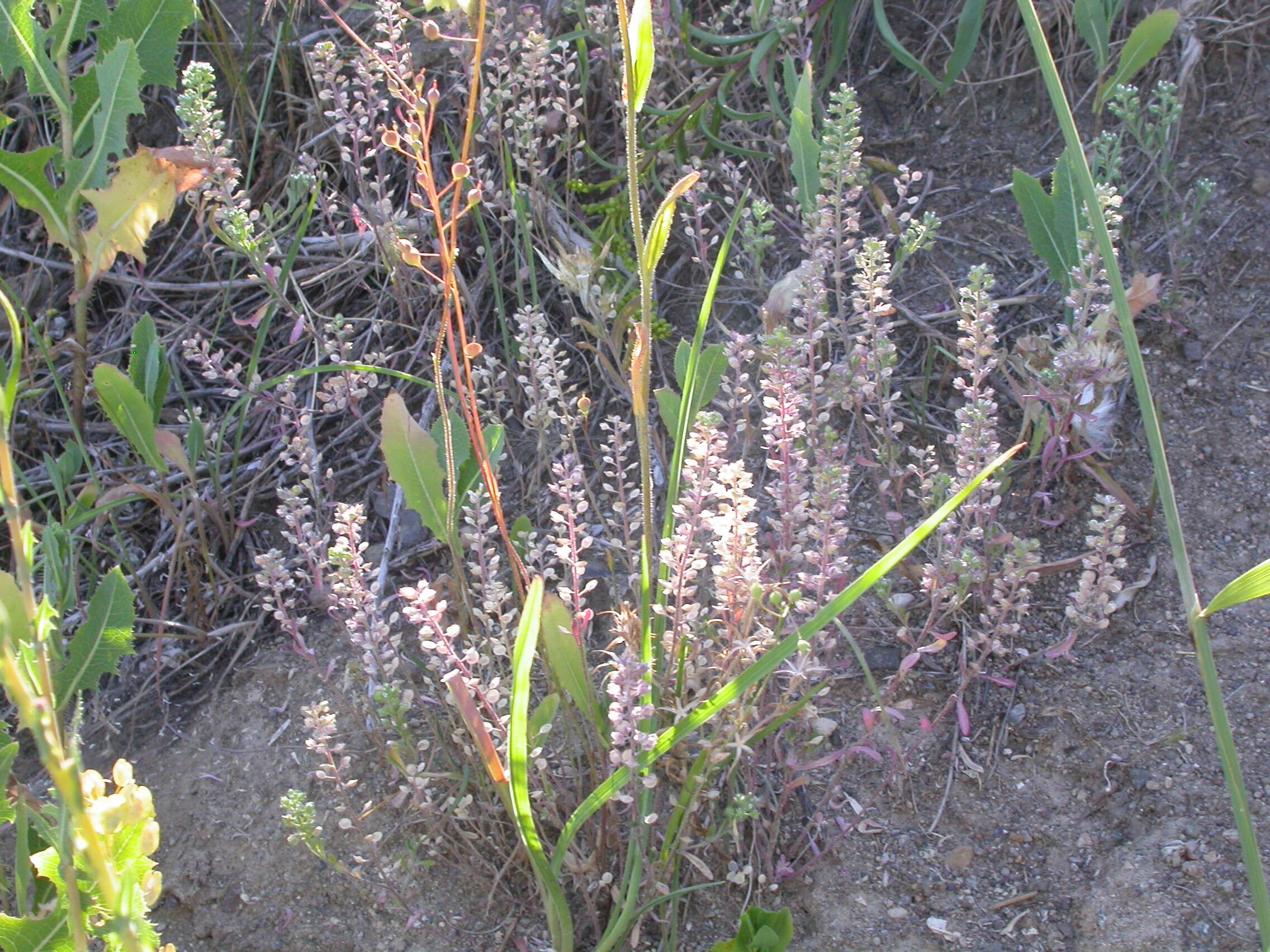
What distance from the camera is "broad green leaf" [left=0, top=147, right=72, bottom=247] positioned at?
198 cm

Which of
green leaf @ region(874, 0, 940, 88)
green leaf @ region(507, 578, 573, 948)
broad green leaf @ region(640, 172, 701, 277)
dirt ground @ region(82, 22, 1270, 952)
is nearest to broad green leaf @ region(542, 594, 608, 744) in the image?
green leaf @ region(507, 578, 573, 948)

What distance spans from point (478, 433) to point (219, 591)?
2.98 ft

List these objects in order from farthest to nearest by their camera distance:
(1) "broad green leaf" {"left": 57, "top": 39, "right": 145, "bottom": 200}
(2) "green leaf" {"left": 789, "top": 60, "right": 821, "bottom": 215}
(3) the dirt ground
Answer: (2) "green leaf" {"left": 789, "top": 60, "right": 821, "bottom": 215} < (1) "broad green leaf" {"left": 57, "top": 39, "right": 145, "bottom": 200} < (3) the dirt ground

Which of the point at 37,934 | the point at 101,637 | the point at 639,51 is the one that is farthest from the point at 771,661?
the point at 101,637

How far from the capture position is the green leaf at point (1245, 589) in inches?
47.1

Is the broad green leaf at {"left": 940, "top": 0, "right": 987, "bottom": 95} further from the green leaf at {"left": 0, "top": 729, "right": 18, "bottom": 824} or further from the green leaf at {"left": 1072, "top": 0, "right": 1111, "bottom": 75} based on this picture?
the green leaf at {"left": 0, "top": 729, "right": 18, "bottom": 824}

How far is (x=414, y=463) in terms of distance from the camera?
69.6 inches

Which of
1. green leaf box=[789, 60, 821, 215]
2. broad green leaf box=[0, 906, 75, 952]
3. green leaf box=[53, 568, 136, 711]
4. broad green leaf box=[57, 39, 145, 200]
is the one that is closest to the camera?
broad green leaf box=[0, 906, 75, 952]


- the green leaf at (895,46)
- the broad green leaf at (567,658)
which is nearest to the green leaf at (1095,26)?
the green leaf at (895,46)

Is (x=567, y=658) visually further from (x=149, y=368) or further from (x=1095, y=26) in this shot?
(x=1095, y=26)

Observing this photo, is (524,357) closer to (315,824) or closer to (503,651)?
(503,651)

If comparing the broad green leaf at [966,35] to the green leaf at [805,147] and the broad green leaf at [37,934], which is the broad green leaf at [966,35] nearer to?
the green leaf at [805,147]

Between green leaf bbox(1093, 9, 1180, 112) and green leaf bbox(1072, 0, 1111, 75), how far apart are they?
0.06 m

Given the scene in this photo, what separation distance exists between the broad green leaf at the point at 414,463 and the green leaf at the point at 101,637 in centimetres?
47
